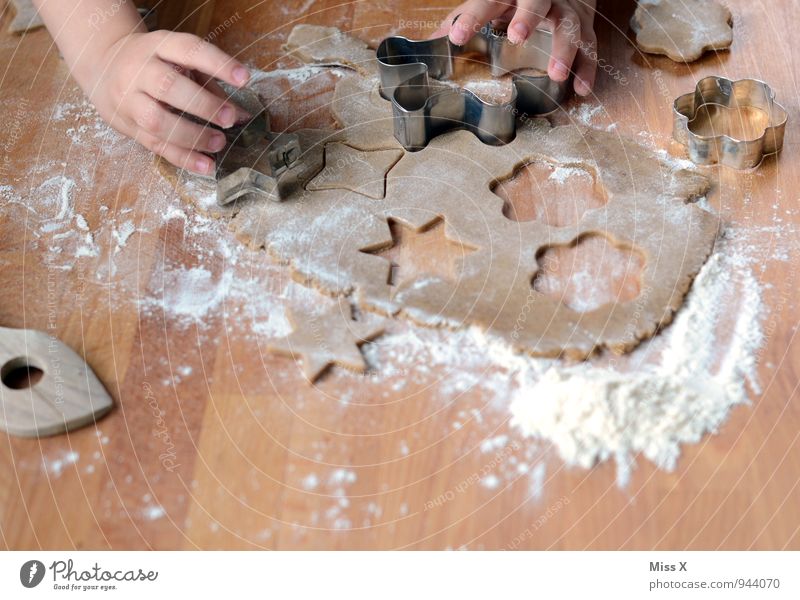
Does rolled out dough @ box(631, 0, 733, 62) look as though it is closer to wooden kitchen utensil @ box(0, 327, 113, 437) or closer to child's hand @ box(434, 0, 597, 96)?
child's hand @ box(434, 0, 597, 96)

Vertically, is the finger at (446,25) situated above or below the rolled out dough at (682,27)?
above

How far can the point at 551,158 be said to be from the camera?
100cm

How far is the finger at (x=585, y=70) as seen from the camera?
42.1 inches

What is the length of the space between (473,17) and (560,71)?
13 cm

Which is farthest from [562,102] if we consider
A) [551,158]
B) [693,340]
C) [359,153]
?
[693,340]

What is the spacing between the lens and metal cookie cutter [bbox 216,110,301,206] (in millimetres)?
969

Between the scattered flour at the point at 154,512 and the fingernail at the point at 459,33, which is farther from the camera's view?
the fingernail at the point at 459,33

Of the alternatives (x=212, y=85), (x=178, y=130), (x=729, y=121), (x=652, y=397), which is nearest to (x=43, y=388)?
(x=178, y=130)

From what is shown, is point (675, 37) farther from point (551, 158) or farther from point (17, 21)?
point (17, 21)
